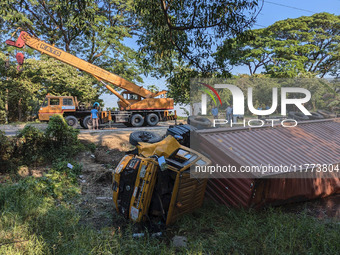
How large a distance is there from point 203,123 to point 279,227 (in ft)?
18.3

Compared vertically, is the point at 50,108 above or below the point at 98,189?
above

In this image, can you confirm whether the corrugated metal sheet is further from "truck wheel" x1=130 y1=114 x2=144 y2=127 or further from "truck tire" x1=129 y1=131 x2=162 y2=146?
"truck wheel" x1=130 y1=114 x2=144 y2=127

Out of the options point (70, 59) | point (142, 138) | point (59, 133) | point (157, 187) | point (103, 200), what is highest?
point (70, 59)

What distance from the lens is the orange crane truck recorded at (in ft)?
44.1

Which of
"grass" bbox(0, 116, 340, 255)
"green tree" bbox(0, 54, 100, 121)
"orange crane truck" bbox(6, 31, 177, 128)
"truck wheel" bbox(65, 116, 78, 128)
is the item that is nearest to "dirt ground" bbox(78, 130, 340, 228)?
"grass" bbox(0, 116, 340, 255)

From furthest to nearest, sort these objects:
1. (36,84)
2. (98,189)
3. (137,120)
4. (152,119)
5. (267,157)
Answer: (36,84) → (152,119) → (137,120) → (98,189) → (267,157)

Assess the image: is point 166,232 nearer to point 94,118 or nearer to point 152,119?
point 94,118

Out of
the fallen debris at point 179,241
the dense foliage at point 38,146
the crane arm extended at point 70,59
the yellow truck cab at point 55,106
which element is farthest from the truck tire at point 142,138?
the crane arm extended at point 70,59

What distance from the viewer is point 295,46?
80.1 ft

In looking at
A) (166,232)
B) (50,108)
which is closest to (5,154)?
(166,232)

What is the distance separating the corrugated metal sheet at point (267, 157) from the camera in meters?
4.50

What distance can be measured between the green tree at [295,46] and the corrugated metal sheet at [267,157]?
19.5 meters

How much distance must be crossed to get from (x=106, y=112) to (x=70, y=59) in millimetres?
3659

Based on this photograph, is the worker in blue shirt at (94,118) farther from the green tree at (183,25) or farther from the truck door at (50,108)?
the green tree at (183,25)
